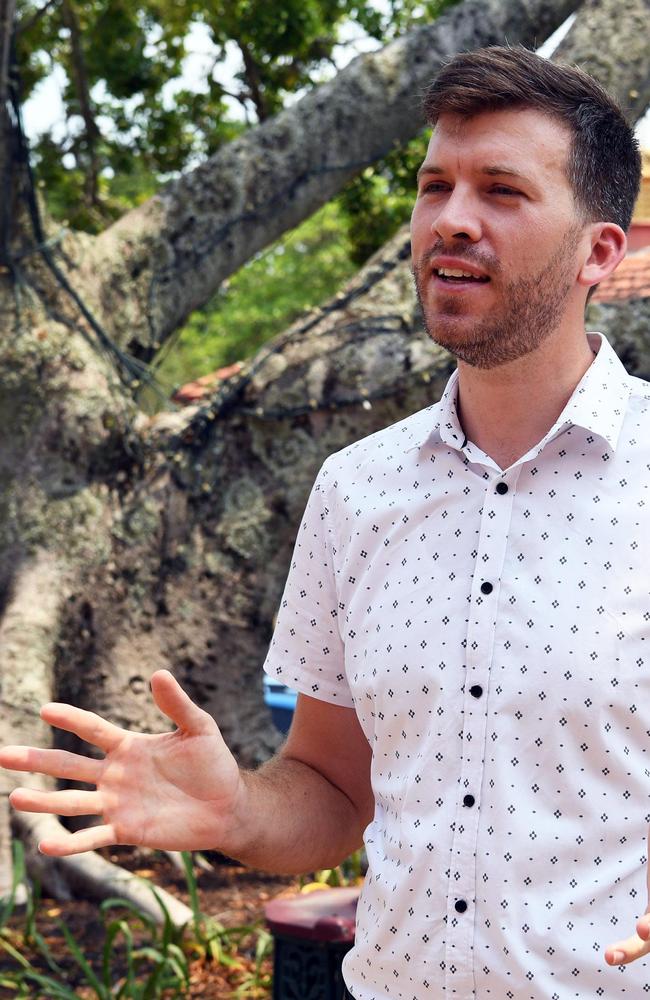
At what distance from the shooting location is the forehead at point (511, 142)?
1.82 metres

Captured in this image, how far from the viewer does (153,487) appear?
4.88 metres

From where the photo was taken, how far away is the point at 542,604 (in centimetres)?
171

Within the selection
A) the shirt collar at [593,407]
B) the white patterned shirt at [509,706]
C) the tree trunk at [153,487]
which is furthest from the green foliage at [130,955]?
the shirt collar at [593,407]

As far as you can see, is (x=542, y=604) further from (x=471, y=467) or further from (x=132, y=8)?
(x=132, y=8)

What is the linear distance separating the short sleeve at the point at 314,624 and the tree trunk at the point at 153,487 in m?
2.47

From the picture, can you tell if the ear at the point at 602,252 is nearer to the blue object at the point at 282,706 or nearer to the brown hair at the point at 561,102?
the brown hair at the point at 561,102

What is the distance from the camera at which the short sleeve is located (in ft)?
6.80

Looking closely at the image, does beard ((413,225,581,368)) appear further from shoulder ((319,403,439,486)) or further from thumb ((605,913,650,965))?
thumb ((605,913,650,965))

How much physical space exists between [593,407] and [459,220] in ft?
1.09

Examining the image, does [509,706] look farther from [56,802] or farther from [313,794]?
[56,802]

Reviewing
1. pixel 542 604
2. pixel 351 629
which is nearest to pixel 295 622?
pixel 351 629

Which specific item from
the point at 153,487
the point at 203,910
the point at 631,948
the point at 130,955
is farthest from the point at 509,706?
the point at 153,487

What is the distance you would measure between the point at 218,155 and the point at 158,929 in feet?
10.2

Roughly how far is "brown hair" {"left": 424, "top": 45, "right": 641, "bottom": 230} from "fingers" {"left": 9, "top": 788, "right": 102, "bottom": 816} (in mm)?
1121
